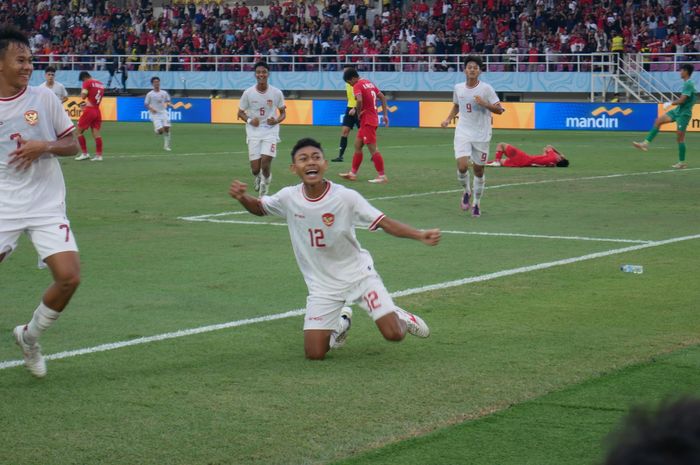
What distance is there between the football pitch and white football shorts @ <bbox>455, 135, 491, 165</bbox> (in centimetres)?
87

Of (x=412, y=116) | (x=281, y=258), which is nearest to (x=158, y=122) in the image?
(x=412, y=116)

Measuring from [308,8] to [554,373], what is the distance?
163ft

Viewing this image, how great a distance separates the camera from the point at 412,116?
43.0m

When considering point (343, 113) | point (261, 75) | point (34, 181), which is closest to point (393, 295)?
point (34, 181)

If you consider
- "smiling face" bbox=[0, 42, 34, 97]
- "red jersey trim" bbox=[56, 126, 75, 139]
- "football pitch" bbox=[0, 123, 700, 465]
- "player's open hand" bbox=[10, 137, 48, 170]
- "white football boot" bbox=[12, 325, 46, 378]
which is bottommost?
"football pitch" bbox=[0, 123, 700, 465]

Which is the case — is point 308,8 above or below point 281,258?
above

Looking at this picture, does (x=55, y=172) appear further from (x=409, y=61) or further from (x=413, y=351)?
(x=409, y=61)

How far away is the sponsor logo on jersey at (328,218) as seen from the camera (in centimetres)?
747

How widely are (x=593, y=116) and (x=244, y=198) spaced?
3373cm

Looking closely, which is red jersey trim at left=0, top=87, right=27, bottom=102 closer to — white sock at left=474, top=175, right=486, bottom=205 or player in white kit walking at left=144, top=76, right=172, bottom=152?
white sock at left=474, top=175, right=486, bottom=205

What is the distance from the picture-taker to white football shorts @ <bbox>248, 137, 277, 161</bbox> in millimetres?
18969

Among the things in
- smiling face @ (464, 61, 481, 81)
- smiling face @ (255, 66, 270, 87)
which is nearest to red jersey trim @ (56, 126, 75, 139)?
smiling face @ (464, 61, 481, 81)

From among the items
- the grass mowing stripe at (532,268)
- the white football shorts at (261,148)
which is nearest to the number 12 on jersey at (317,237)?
the grass mowing stripe at (532,268)

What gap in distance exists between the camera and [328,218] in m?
7.47
